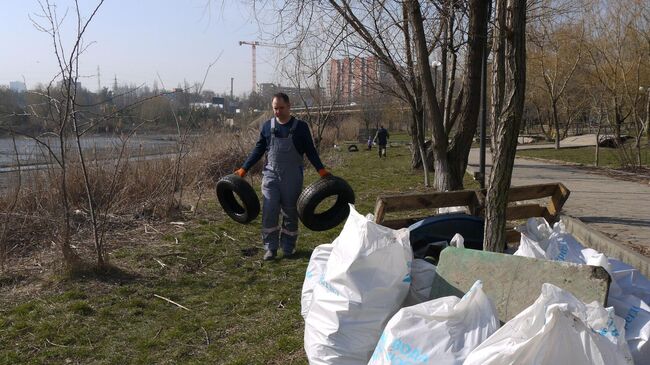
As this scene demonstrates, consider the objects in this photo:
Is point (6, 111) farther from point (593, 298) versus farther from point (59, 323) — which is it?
point (593, 298)

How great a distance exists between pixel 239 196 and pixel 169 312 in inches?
77.9

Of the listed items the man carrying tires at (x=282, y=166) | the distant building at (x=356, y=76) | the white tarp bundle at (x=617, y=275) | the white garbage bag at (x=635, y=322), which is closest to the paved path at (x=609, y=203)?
the white tarp bundle at (x=617, y=275)

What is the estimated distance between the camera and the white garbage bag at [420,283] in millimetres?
3367

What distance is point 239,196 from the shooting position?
647cm

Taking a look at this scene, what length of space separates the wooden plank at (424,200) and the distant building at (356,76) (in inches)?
241

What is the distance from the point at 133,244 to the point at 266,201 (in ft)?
6.86

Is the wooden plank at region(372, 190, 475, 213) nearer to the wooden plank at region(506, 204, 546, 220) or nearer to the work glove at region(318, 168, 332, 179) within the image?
the wooden plank at region(506, 204, 546, 220)

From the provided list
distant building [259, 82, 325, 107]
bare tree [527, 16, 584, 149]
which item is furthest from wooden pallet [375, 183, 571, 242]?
bare tree [527, 16, 584, 149]

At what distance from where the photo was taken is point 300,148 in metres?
6.23

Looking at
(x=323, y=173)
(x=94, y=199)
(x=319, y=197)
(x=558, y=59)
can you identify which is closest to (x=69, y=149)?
(x=94, y=199)

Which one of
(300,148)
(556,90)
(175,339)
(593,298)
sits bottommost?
(175,339)

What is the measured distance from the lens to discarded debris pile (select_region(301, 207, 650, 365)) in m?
2.24

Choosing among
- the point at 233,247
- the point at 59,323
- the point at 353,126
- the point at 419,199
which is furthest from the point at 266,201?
the point at 353,126

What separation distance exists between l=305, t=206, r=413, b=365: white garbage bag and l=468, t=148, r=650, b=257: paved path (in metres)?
4.18
